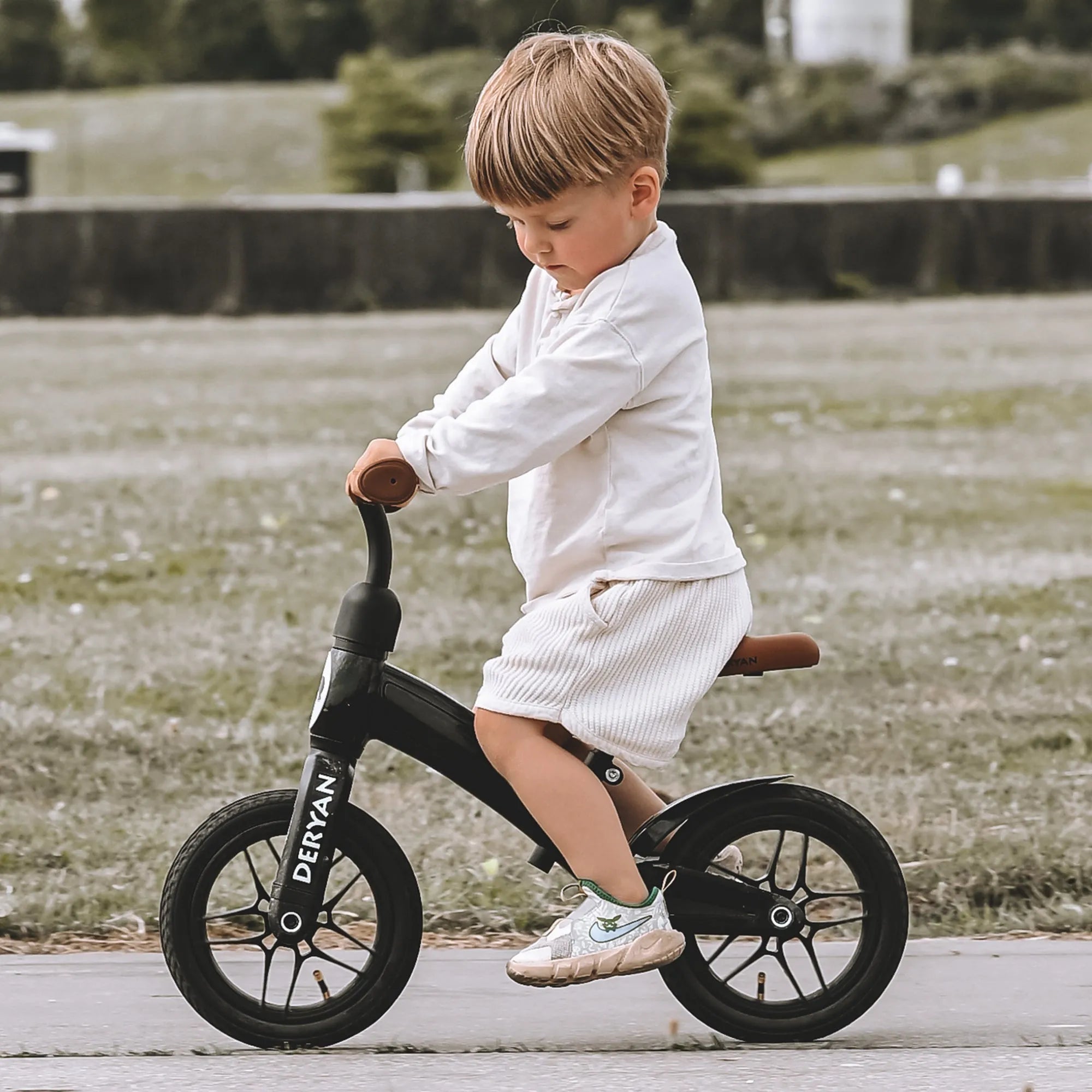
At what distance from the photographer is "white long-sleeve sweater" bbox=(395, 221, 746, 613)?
3.04m

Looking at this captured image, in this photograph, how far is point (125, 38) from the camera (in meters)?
84.4

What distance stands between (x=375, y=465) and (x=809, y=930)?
112cm

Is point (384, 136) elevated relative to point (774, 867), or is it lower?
lower

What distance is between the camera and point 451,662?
6113 millimetres

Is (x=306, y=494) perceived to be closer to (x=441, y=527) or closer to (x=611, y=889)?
(x=441, y=527)

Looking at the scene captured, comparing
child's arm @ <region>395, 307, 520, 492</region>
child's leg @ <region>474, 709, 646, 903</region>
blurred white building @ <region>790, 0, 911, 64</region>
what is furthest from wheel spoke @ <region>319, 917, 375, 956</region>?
blurred white building @ <region>790, 0, 911, 64</region>

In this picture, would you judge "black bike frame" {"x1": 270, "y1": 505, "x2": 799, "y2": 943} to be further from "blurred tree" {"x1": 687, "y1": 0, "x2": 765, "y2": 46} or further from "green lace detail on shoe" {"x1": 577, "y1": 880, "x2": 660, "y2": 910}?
"blurred tree" {"x1": 687, "y1": 0, "x2": 765, "y2": 46}

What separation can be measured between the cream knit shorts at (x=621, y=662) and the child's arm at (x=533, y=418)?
0.25 m

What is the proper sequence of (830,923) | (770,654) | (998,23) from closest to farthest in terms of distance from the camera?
(770,654)
(830,923)
(998,23)

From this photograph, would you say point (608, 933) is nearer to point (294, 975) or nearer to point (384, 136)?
point (294, 975)

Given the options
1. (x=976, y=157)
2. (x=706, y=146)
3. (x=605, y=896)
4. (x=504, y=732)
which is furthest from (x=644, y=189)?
(x=976, y=157)

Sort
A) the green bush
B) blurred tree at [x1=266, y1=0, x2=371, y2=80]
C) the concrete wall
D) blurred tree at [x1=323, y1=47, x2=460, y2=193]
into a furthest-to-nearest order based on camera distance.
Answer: blurred tree at [x1=266, y1=0, x2=371, y2=80] < the green bush < blurred tree at [x1=323, y1=47, x2=460, y2=193] < the concrete wall

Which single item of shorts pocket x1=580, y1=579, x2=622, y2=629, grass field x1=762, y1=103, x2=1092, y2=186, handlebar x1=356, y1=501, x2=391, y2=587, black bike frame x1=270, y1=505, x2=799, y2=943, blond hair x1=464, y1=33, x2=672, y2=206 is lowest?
grass field x1=762, y1=103, x2=1092, y2=186

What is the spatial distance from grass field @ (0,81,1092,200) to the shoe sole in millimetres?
41735
